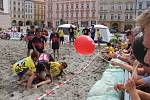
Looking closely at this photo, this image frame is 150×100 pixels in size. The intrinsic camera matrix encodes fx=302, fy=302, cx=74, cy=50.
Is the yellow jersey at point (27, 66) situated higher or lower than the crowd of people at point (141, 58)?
lower

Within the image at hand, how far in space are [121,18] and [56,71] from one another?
61.5m

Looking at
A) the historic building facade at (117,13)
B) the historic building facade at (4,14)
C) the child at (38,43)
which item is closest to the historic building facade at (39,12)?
the historic building facade at (117,13)

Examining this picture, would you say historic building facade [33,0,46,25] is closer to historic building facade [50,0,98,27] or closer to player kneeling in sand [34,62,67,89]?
historic building facade [50,0,98,27]

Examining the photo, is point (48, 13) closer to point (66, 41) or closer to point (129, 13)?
point (129, 13)

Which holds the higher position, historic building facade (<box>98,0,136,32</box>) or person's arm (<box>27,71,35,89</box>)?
historic building facade (<box>98,0,136,32</box>)

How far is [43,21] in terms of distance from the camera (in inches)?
3489

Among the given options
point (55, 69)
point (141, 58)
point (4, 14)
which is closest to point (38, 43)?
point (55, 69)

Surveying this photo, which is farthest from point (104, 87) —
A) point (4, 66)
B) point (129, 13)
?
point (129, 13)

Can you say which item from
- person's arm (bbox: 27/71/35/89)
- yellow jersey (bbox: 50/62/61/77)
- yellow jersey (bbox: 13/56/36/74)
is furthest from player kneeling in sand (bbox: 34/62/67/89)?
yellow jersey (bbox: 13/56/36/74)

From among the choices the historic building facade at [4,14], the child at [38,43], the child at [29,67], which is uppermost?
the historic building facade at [4,14]

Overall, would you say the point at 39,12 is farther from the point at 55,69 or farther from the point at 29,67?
the point at 29,67

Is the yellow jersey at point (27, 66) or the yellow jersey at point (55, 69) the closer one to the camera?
the yellow jersey at point (27, 66)

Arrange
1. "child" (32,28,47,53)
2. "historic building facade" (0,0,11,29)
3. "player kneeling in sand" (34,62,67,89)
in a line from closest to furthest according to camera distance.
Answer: "player kneeling in sand" (34,62,67,89) < "child" (32,28,47,53) < "historic building facade" (0,0,11,29)

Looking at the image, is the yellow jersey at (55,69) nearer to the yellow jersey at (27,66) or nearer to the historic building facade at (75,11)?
the yellow jersey at (27,66)
